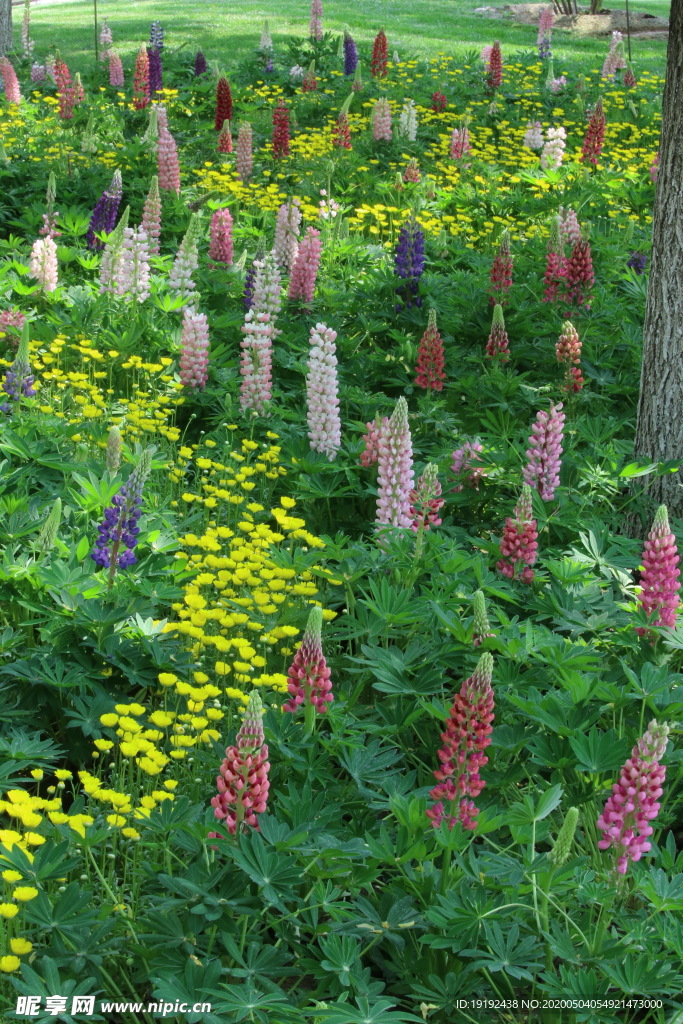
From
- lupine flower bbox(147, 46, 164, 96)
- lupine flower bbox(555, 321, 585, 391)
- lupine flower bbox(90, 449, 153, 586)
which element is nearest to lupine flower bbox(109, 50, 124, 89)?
lupine flower bbox(147, 46, 164, 96)

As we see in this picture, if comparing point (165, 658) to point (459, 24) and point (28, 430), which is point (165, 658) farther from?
point (459, 24)

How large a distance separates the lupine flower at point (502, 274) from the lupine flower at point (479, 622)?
11.0 feet

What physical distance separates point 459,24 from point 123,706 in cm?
1842

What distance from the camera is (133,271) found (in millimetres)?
6438

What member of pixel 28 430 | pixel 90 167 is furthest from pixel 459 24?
pixel 28 430

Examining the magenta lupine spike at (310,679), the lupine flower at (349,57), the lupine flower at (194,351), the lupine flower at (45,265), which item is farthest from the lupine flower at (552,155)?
the magenta lupine spike at (310,679)

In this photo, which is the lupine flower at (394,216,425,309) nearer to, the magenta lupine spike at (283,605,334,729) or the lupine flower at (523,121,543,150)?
the magenta lupine spike at (283,605,334,729)

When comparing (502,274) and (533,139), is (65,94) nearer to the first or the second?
(533,139)

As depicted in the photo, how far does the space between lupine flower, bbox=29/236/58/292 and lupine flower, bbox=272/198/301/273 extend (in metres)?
1.43

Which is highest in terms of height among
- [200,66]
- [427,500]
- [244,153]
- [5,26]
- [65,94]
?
[5,26]

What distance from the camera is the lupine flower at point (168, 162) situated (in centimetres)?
818

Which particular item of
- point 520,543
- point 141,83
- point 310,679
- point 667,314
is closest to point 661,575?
point 520,543

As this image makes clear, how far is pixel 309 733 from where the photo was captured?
3027 millimetres

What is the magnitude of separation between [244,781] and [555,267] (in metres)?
4.71
